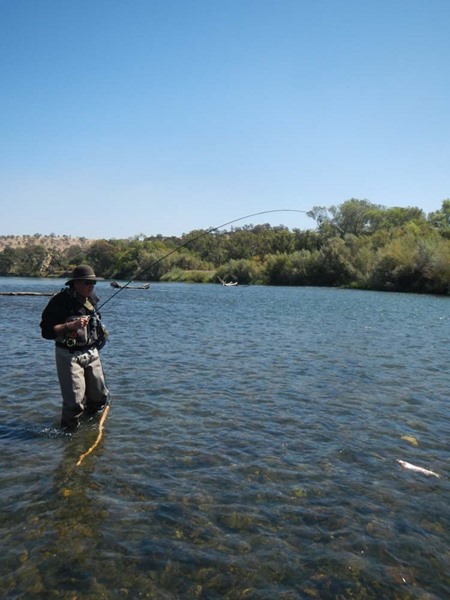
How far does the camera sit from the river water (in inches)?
174

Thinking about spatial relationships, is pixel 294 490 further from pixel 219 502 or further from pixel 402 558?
pixel 402 558

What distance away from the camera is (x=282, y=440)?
7.83m

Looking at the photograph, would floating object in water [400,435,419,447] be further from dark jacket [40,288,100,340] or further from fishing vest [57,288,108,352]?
dark jacket [40,288,100,340]

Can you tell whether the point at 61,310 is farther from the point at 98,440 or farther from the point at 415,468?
the point at 415,468

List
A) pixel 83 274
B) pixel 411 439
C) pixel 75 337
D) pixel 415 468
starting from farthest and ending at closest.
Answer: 1. pixel 411 439
2. pixel 83 274
3. pixel 75 337
4. pixel 415 468

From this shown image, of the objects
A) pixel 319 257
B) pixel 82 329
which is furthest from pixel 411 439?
pixel 319 257

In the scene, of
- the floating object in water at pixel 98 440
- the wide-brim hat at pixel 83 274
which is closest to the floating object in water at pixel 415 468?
the floating object in water at pixel 98 440

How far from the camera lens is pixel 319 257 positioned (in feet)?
283

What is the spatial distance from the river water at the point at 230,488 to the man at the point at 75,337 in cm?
64

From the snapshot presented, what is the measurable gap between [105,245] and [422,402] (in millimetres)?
144877

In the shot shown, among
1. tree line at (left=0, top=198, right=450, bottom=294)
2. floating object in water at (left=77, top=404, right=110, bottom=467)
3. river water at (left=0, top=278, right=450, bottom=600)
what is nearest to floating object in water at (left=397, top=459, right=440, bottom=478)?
river water at (left=0, top=278, right=450, bottom=600)

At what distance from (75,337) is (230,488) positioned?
3.32m

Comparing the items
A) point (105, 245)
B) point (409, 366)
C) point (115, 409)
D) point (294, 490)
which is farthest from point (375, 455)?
point (105, 245)

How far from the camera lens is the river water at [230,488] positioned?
4.43 m
